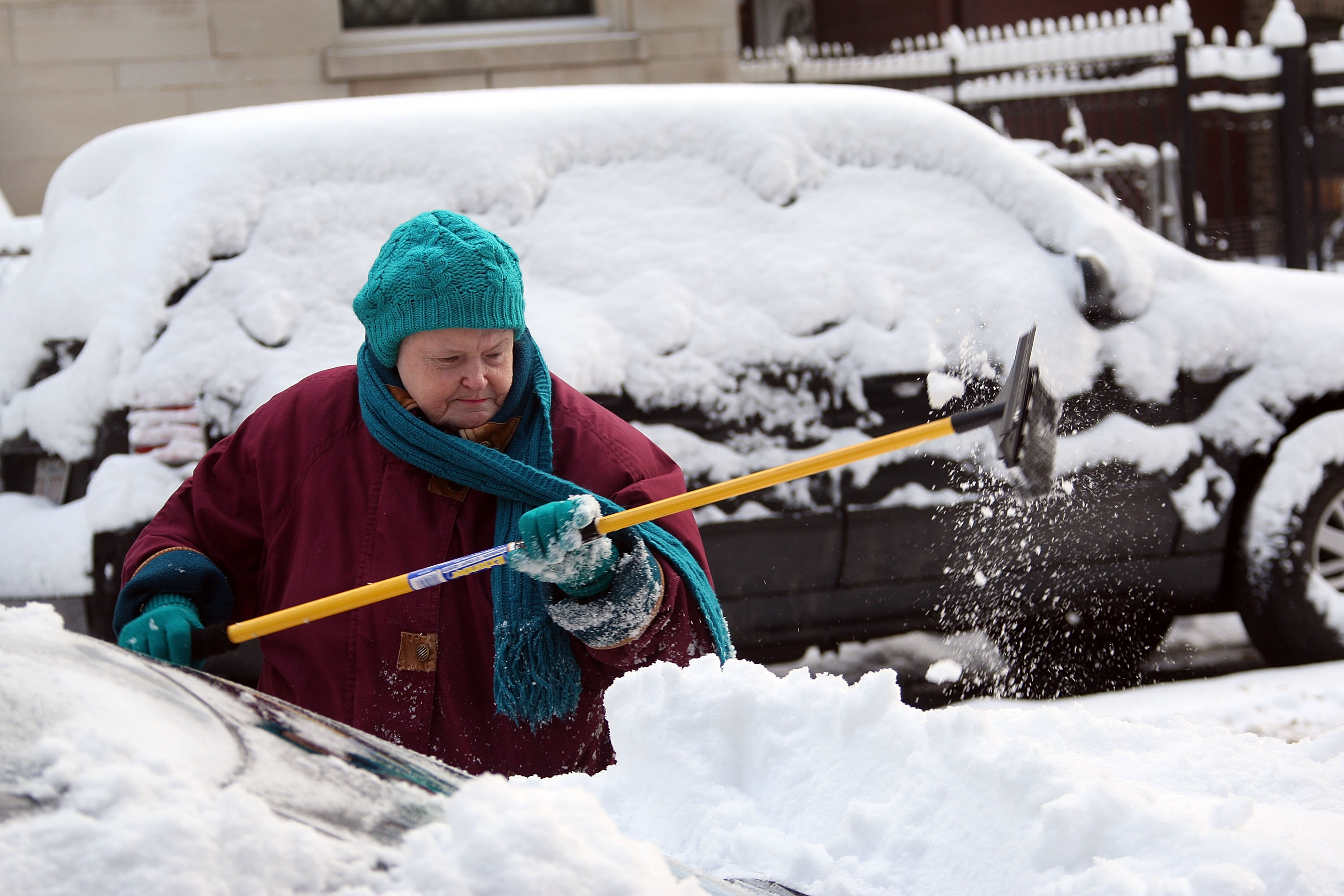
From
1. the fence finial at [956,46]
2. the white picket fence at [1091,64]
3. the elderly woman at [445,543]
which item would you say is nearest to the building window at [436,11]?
the white picket fence at [1091,64]

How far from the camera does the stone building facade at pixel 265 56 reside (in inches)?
401

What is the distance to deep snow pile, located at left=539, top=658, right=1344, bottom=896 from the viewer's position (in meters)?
1.34

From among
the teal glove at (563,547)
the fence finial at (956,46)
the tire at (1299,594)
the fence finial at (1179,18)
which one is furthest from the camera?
the fence finial at (956,46)

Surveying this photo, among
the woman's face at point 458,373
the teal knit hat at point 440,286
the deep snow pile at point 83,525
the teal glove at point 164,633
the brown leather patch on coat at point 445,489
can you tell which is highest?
the teal knit hat at point 440,286

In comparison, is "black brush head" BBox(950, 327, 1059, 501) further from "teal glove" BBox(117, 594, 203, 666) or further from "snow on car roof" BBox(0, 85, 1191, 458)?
"snow on car roof" BBox(0, 85, 1191, 458)

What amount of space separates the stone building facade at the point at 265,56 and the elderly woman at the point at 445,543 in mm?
9225

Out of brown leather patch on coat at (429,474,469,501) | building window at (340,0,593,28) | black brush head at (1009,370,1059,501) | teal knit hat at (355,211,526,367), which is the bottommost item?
brown leather patch on coat at (429,474,469,501)

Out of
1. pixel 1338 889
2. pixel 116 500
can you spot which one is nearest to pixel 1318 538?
pixel 1338 889

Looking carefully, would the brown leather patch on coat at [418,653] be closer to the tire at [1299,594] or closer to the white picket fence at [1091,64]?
the tire at [1299,594]

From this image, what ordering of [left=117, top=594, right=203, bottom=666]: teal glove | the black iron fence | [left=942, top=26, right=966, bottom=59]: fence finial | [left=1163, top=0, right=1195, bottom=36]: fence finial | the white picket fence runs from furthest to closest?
[left=942, top=26, right=966, bottom=59]: fence finial → the white picket fence → [left=1163, top=0, right=1195, bottom=36]: fence finial → the black iron fence → [left=117, top=594, right=203, bottom=666]: teal glove

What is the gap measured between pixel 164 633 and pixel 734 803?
0.97 m

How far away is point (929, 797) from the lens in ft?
4.84

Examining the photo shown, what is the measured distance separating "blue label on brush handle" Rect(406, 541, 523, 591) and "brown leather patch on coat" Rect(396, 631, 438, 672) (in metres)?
0.14

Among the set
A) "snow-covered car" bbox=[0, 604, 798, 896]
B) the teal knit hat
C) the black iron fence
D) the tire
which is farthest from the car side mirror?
the black iron fence
